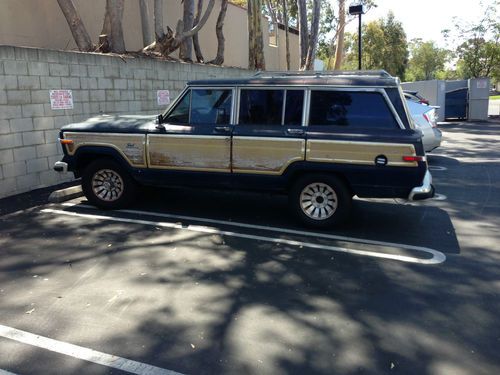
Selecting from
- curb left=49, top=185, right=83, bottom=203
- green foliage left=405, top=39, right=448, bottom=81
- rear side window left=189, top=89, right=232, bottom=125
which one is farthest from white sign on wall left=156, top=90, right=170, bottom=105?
green foliage left=405, top=39, right=448, bottom=81

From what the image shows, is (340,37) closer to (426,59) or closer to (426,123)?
(426,123)

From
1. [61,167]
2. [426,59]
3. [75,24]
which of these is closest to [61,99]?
[61,167]

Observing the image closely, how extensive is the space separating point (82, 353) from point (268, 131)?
11.9ft

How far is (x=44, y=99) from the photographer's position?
8133 mm

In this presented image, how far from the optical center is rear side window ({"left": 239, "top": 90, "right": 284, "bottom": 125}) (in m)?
6.13

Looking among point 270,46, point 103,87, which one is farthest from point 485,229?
point 270,46

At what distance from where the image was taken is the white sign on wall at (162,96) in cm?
1126

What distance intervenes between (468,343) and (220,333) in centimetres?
182

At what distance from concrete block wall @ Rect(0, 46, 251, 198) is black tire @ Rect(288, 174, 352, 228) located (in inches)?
184

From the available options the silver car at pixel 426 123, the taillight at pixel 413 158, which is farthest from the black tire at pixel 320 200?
the silver car at pixel 426 123

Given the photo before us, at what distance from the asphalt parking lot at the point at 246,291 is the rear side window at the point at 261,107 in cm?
138

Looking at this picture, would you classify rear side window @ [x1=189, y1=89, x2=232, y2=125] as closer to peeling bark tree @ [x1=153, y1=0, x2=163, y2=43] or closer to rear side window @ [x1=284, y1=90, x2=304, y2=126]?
rear side window @ [x1=284, y1=90, x2=304, y2=126]

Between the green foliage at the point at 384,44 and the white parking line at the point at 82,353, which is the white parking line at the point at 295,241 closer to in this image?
the white parking line at the point at 82,353

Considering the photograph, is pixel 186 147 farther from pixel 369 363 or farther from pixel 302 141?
pixel 369 363
